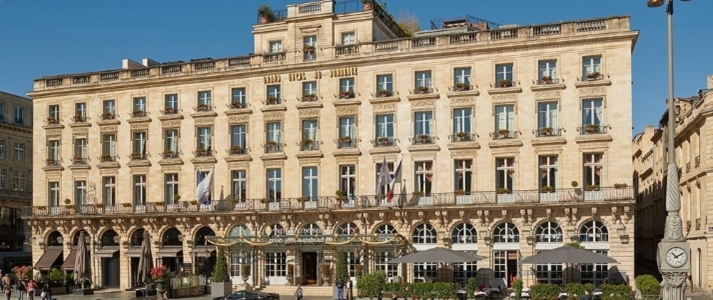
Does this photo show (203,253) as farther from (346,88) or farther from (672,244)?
(672,244)

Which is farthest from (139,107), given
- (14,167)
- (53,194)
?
(14,167)

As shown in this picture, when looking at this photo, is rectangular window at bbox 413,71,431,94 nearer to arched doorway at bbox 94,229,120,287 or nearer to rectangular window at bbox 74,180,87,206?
arched doorway at bbox 94,229,120,287

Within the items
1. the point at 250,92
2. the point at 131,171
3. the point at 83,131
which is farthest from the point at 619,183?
the point at 83,131

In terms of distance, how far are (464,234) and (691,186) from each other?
1502cm

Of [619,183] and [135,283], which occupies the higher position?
[619,183]

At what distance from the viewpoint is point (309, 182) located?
49.8 m

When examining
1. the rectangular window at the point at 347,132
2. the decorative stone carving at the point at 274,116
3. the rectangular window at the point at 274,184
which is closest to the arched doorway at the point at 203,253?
the rectangular window at the point at 274,184

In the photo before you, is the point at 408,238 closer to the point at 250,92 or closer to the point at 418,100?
the point at 418,100

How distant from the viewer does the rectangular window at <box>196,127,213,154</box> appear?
52.1 m

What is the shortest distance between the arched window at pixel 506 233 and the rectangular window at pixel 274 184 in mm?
13457

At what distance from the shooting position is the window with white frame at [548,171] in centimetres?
4466

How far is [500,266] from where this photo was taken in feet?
148

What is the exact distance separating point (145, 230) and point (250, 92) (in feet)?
35.8

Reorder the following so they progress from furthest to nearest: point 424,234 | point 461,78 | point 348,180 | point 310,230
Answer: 1. point 310,230
2. point 348,180
3. point 424,234
4. point 461,78
